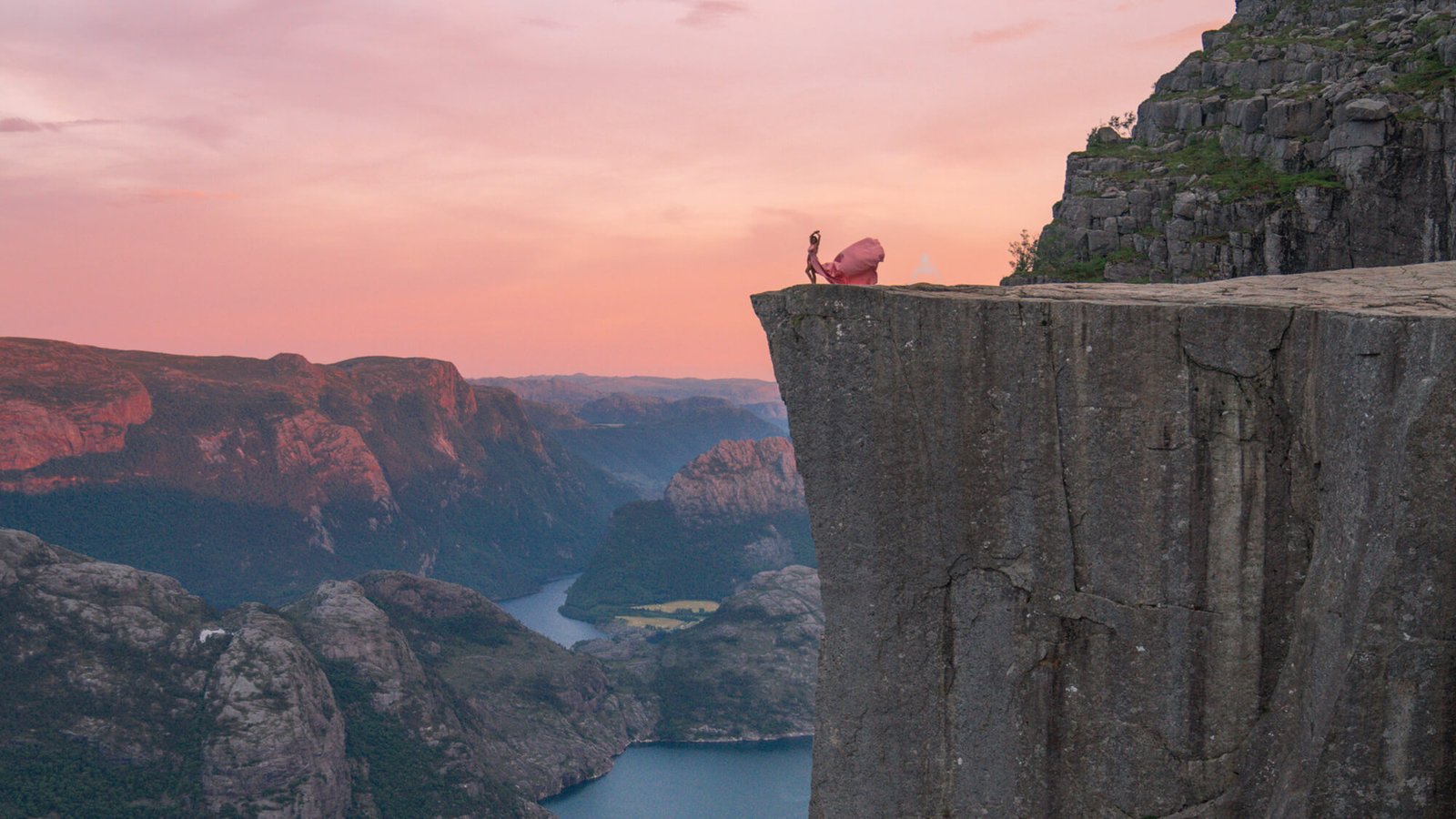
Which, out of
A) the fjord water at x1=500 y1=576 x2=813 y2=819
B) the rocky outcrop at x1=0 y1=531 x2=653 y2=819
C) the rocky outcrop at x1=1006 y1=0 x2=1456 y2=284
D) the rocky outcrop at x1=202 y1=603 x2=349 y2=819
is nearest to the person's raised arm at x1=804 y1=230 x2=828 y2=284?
the rocky outcrop at x1=1006 y1=0 x2=1456 y2=284

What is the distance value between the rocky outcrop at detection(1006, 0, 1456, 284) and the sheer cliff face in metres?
12.2

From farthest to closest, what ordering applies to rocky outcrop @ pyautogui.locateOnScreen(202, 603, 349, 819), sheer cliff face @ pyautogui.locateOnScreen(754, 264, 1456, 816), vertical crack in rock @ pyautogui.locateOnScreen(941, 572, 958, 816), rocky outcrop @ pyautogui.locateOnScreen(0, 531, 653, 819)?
rocky outcrop @ pyautogui.locateOnScreen(202, 603, 349, 819)
rocky outcrop @ pyautogui.locateOnScreen(0, 531, 653, 819)
vertical crack in rock @ pyautogui.locateOnScreen(941, 572, 958, 816)
sheer cliff face @ pyautogui.locateOnScreen(754, 264, 1456, 816)

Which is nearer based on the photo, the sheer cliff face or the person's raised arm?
the sheer cliff face

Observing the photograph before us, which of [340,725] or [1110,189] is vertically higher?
[1110,189]

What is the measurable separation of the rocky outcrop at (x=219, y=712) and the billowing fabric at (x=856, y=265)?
11611cm

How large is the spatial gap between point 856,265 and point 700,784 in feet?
546

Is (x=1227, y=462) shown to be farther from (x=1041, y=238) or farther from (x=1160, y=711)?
(x=1041, y=238)

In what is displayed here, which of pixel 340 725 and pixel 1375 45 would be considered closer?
pixel 1375 45

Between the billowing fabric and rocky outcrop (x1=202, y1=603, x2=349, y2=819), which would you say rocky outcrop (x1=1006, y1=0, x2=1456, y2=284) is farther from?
rocky outcrop (x1=202, y1=603, x2=349, y2=819)

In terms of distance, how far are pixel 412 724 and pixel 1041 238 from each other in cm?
12826

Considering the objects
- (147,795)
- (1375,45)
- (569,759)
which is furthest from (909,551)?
(569,759)

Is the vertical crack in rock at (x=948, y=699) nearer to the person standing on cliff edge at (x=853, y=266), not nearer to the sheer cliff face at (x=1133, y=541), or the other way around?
the sheer cliff face at (x=1133, y=541)

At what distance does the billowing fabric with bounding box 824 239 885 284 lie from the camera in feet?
63.4

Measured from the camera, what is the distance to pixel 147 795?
119125 mm
